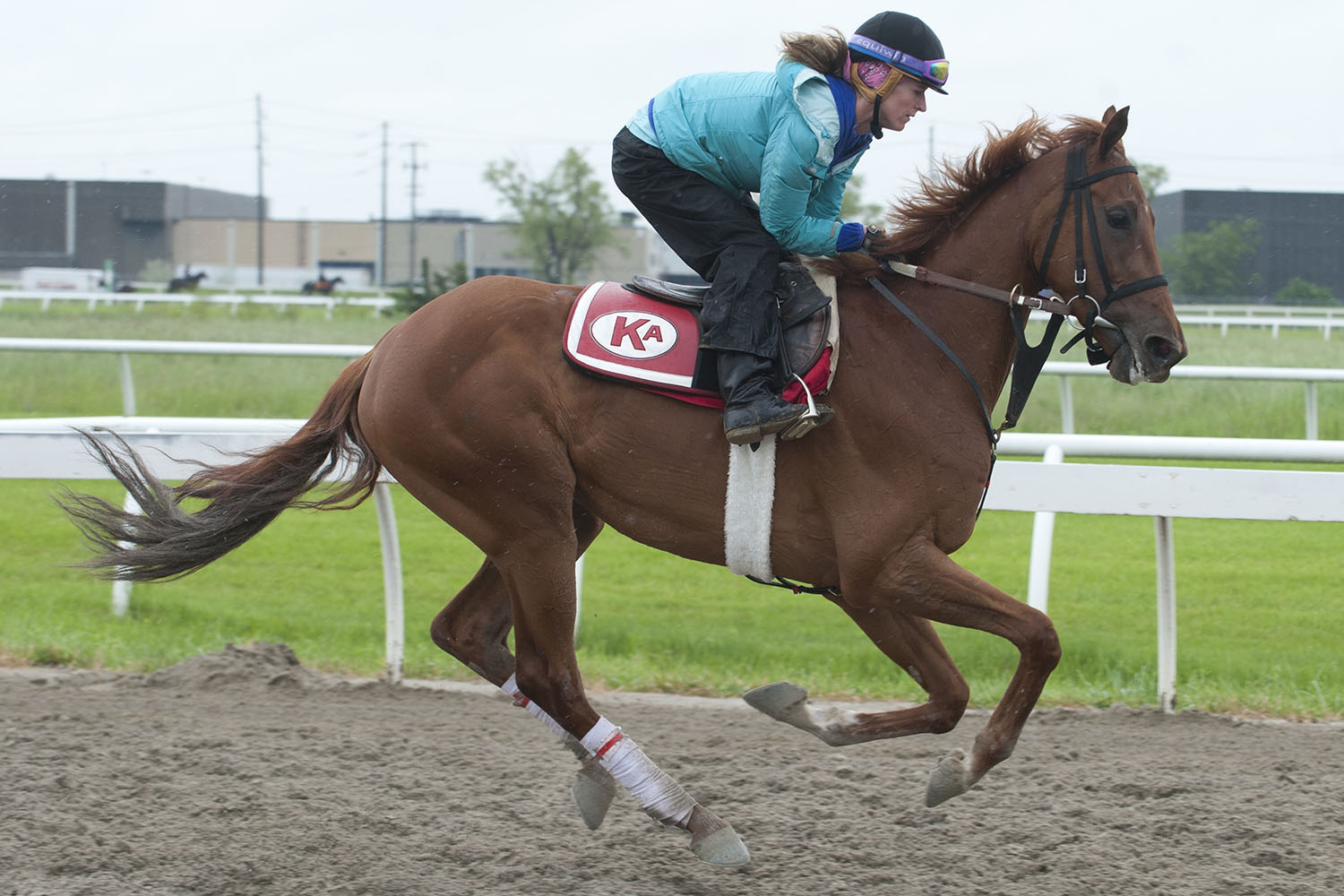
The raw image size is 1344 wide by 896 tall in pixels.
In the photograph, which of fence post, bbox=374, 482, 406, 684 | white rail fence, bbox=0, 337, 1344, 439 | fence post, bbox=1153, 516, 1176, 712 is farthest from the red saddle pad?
white rail fence, bbox=0, 337, 1344, 439

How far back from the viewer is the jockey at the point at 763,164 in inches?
122

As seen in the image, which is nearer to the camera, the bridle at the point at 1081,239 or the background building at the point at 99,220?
the bridle at the point at 1081,239

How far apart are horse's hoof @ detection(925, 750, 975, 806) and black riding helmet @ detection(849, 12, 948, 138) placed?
1.66 metres

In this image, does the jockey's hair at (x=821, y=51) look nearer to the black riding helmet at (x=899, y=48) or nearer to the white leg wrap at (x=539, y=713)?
the black riding helmet at (x=899, y=48)

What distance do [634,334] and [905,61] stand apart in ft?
3.20

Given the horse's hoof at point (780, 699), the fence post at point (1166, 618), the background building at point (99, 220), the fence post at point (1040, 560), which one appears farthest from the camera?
the background building at point (99, 220)

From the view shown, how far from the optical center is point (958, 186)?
3.36 metres

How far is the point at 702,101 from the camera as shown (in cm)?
330

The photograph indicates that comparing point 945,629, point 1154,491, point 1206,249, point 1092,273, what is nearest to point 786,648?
point 945,629

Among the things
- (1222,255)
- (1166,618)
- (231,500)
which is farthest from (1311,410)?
(231,500)

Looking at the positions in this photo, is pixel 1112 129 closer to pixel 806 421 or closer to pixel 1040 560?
pixel 806 421

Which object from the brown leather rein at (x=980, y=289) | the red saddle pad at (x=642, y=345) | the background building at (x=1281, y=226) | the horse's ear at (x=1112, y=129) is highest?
the background building at (x=1281, y=226)

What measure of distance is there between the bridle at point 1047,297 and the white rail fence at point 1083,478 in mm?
1152

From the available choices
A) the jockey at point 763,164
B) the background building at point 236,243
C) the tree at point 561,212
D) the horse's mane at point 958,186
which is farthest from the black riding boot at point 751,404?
the tree at point 561,212
